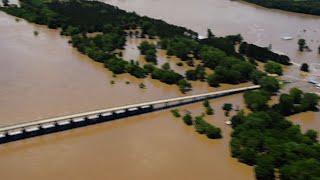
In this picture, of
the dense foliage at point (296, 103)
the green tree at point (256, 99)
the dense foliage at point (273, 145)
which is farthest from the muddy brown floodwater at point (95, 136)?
the dense foliage at point (296, 103)

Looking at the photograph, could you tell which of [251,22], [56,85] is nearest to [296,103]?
[56,85]

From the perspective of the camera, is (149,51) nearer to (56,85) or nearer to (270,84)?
(56,85)

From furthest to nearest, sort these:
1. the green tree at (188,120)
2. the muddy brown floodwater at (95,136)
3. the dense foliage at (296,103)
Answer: the dense foliage at (296,103)
the green tree at (188,120)
the muddy brown floodwater at (95,136)

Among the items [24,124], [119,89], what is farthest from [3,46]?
[24,124]

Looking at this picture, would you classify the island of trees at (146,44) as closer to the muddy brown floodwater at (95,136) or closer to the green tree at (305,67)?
the muddy brown floodwater at (95,136)

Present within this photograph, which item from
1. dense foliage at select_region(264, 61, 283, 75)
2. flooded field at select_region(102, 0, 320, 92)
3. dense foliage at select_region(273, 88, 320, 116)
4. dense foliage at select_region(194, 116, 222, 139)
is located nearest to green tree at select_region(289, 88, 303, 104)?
dense foliage at select_region(273, 88, 320, 116)

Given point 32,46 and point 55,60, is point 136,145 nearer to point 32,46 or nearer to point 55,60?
point 55,60

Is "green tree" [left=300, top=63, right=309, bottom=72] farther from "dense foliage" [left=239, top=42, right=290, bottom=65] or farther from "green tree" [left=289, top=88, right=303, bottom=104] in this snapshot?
"green tree" [left=289, top=88, right=303, bottom=104]
